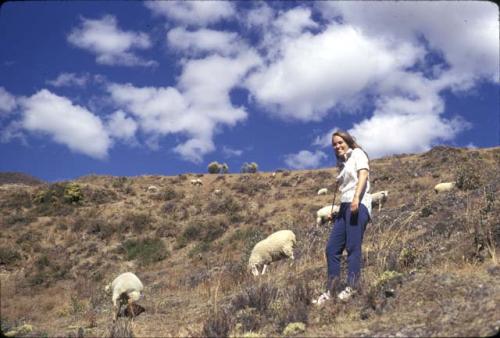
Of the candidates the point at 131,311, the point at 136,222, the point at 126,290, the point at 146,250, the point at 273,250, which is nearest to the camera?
the point at 131,311

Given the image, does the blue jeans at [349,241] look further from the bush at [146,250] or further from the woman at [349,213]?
the bush at [146,250]

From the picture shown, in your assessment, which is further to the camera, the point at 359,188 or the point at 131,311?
the point at 131,311

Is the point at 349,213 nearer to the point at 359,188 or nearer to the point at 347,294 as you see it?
the point at 359,188

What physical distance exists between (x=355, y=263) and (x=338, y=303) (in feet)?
1.64

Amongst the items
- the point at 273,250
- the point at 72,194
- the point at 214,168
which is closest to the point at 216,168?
the point at 214,168

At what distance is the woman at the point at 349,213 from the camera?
5.21 m

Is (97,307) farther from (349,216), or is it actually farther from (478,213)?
(478,213)

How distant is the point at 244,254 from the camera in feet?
44.2

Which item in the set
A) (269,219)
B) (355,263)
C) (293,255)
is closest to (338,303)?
(355,263)

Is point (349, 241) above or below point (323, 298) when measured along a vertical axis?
above

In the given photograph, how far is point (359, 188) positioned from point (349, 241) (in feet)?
1.96

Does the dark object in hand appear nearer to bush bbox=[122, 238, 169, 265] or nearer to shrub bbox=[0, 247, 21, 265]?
bush bbox=[122, 238, 169, 265]

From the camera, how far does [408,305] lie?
4637 millimetres

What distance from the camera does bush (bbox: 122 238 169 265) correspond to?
19.7 metres
